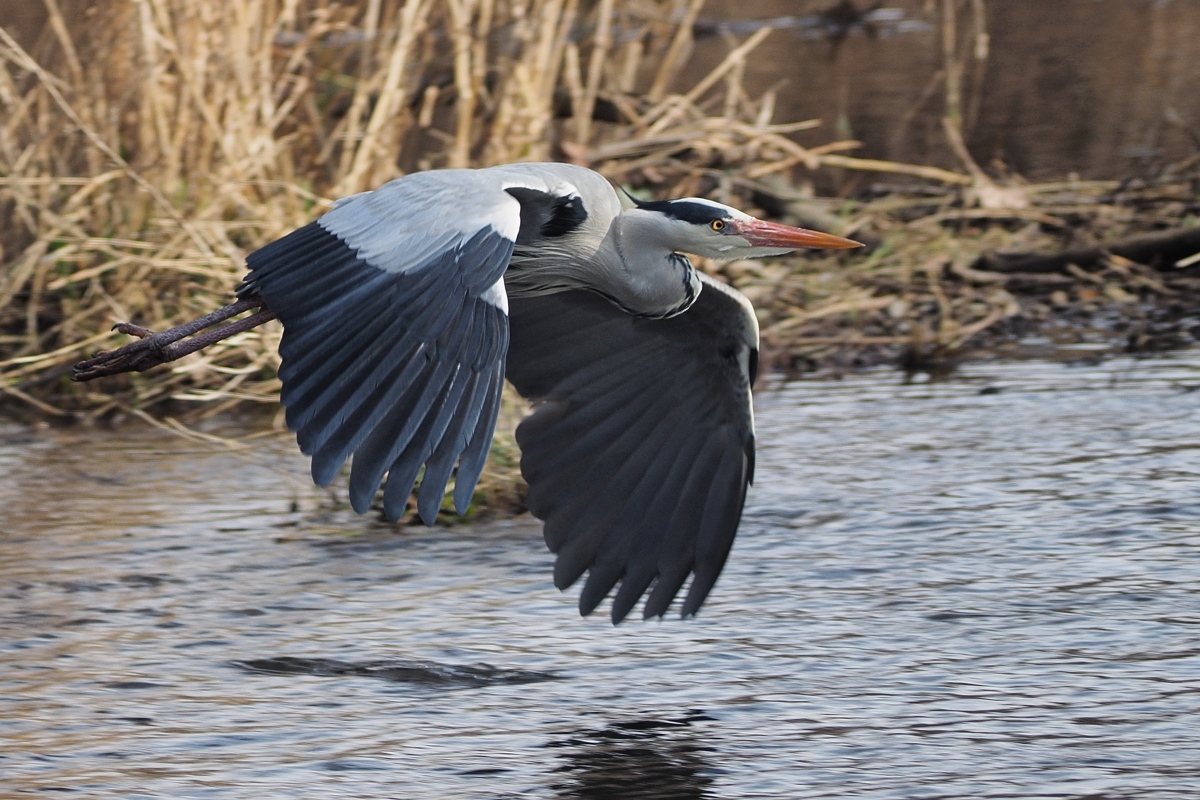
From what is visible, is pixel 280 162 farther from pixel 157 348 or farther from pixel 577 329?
pixel 157 348

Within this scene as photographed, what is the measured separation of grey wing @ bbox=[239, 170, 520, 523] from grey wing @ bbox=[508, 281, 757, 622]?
85 centimetres

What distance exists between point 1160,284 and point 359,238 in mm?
5146

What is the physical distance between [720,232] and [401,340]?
4.63 feet

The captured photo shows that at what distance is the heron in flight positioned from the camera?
3938mm

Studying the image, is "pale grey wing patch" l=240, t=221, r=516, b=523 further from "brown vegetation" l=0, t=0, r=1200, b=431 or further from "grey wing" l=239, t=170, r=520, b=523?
"brown vegetation" l=0, t=0, r=1200, b=431

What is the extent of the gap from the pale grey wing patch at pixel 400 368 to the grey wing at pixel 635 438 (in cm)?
103

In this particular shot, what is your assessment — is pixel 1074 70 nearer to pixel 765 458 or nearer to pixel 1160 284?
pixel 1160 284

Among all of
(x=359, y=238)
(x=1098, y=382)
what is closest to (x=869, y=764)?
(x=359, y=238)

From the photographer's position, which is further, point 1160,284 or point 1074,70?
point 1074,70

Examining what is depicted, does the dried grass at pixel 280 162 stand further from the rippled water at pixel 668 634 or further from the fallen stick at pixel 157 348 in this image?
the fallen stick at pixel 157 348

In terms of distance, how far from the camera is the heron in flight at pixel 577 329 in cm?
394

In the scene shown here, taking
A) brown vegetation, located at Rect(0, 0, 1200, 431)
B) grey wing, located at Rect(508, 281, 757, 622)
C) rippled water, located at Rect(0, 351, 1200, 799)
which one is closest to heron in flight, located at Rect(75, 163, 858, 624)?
grey wing, located at Rect(508, 281, 757, 622)

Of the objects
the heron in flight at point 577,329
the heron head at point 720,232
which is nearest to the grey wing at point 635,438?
the heron in flight at point 577,329

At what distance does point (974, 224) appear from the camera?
934 cm
